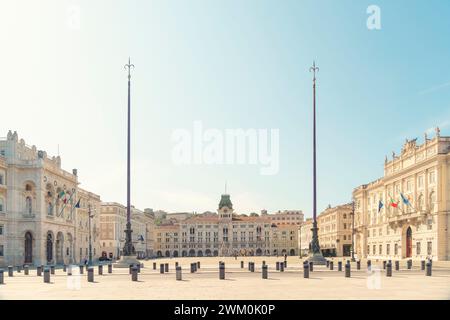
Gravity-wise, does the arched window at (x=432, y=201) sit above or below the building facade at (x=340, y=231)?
above

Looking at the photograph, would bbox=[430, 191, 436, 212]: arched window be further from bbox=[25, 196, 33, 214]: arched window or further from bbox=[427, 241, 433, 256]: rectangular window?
bbox=[25, 196, 33, 214]: arched window

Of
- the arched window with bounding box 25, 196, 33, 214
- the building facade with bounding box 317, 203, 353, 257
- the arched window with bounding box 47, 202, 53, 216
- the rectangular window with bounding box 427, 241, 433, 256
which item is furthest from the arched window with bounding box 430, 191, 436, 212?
the building facade with bounding box 317, 203, 353, 257

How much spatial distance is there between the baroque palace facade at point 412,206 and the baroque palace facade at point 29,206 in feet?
160

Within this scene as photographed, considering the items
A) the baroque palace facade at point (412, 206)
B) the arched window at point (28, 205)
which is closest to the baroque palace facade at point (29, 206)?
the arched window at point (28, 205)

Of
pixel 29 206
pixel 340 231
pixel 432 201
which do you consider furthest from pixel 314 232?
pixel 340 231

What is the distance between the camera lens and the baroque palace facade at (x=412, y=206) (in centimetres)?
7269

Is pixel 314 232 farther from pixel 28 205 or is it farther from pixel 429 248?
pixel 28 205

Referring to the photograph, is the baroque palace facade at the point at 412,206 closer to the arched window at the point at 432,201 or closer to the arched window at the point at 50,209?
the arched window at the point at 432,201

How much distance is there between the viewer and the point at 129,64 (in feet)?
171

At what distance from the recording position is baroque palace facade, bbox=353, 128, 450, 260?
7269 cm

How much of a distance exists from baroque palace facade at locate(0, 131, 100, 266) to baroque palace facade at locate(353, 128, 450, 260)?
48837 millimetres

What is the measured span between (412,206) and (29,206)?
56950 mm

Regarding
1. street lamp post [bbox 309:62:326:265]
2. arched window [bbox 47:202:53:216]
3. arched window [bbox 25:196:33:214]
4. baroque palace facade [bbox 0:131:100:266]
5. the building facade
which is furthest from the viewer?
the building facade

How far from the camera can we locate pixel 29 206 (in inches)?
2785
